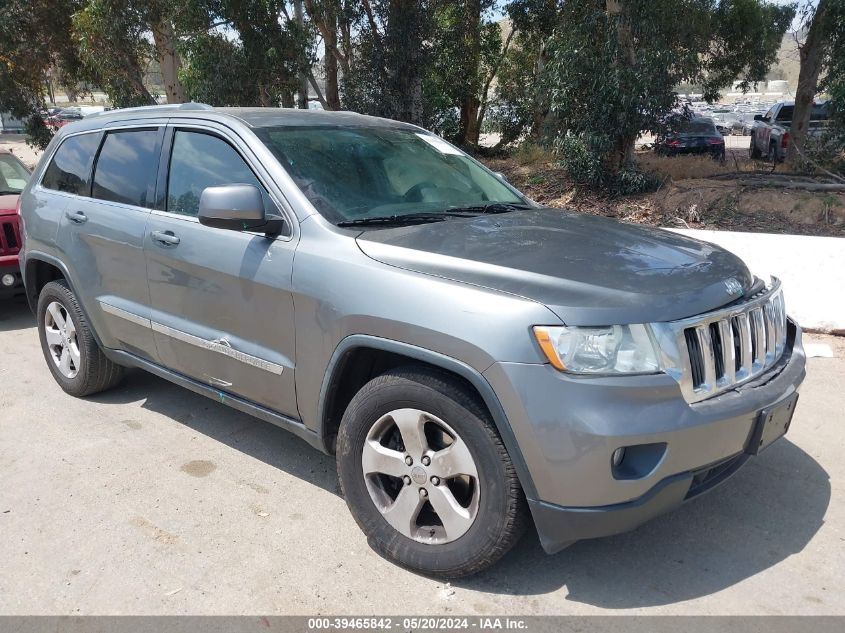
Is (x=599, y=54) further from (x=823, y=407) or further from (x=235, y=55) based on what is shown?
(x=823, y=407)

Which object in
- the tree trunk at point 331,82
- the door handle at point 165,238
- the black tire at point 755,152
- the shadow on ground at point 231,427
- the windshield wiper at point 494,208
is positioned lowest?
the shadow on ground at point 231,427

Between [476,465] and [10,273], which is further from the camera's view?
[10,273]

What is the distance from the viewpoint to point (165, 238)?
13.0ft

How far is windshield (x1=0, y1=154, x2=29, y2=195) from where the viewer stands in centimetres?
810

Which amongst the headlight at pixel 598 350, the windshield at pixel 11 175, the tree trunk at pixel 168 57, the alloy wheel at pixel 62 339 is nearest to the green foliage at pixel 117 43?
the tree trunk at pixel 168 57

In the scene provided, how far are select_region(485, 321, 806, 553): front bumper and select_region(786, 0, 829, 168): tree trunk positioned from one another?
11.4 m

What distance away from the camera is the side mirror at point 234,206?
331 centimetres

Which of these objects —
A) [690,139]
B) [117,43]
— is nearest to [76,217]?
[117,43]

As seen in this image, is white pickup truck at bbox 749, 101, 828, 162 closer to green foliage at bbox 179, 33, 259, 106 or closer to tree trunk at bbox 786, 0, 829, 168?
tree trunk at bbox 786, 0, 829, 168

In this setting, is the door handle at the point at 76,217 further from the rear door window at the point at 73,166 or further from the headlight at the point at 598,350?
the headlight at the point at 598,350

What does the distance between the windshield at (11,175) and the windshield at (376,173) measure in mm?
5635

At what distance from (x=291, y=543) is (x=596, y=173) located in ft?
27.7

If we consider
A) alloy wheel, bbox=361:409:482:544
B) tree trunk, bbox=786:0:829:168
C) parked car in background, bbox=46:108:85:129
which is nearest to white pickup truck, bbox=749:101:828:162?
tree trunk, bbox=786:0:829:168

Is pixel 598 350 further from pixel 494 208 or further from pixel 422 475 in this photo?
pixel 494 208
